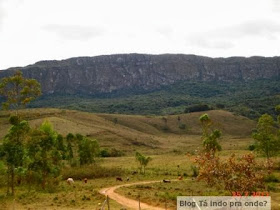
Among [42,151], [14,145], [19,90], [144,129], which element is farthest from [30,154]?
[144,129]

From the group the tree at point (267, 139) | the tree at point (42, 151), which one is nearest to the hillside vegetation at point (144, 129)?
the tree at point (267, 139)

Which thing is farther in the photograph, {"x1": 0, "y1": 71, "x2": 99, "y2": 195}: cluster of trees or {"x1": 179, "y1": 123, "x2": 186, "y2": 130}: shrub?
{"x1": 179, "y1": 123, "x2": 186, "y2": 130}: shrub

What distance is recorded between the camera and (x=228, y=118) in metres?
162

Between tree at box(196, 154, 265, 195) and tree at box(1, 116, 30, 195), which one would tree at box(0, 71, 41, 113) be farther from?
tree at box(196, 154, 265, 195)

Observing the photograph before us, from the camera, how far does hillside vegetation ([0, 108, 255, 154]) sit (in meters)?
113

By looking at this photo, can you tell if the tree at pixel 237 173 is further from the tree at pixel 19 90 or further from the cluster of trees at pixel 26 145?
the tree at pixel 19 90

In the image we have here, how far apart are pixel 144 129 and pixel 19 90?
361 ft

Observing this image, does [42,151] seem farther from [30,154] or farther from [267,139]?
[267,139]

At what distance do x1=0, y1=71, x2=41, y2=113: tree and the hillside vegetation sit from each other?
58827 mm

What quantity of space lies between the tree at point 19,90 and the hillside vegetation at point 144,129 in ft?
193

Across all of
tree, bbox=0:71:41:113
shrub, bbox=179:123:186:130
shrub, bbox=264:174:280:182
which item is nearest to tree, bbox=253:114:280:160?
shrub, bbox=264:174:280:182

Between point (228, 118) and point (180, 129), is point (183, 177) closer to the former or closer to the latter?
point (180, 129)

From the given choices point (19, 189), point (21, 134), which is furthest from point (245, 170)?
point (19, 189)

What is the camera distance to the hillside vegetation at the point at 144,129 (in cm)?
11325
